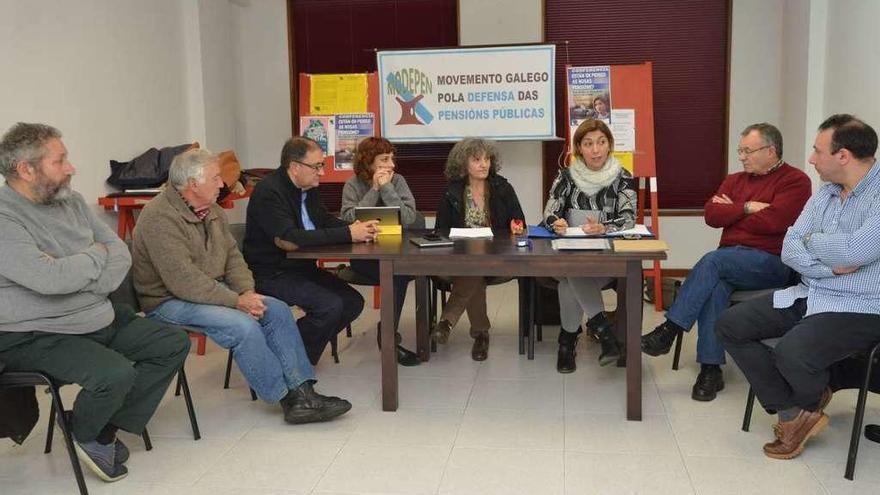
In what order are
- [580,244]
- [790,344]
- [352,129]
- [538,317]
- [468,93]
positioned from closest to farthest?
[790,344] → [580,244] → [538,317] → [468,93] → [352,129]

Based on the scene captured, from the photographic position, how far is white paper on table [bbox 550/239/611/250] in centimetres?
304

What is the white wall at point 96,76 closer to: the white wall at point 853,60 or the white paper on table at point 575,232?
the white paper on table at point 575,232

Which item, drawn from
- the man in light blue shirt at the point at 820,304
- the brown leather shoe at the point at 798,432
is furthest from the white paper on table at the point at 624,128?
the brown leather shoe at the point at 798,432

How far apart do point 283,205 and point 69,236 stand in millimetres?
999

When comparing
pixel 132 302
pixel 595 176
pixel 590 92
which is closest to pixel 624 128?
pixel 590 92

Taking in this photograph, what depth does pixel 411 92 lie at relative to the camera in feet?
18.4

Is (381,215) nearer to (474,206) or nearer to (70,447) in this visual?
(474,206)

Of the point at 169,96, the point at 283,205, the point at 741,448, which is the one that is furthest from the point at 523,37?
the point at 741,448

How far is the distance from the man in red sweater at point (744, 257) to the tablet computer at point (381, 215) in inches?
50.0

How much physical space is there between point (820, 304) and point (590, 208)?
4.57 ft

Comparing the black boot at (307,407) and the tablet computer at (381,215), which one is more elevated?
the tablet computer at (381,215)

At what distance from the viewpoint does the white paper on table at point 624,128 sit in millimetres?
5328

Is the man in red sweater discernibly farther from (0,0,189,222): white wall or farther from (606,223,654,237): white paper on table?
(0,0,189,222): white wall

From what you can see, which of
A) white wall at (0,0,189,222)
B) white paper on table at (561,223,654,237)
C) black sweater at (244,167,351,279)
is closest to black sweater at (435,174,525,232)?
white paper on table at (561,223,654,237)
